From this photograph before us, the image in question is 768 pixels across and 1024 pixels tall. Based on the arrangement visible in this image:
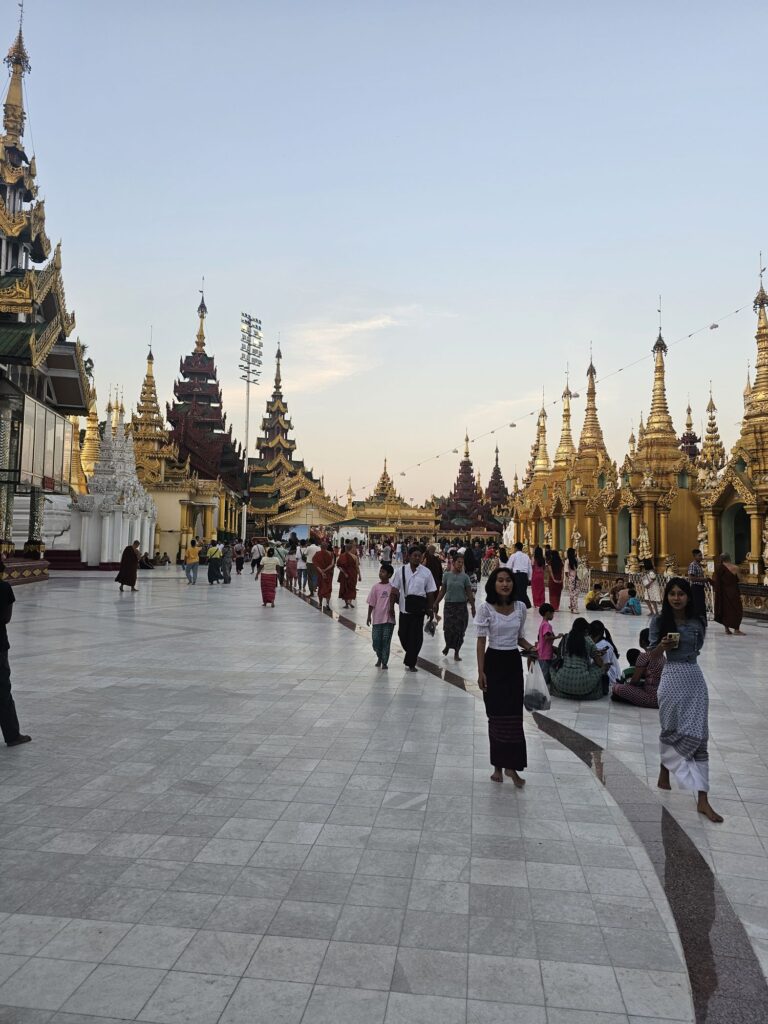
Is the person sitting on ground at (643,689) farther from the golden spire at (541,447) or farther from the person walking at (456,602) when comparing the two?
the golden spire at (541,447)

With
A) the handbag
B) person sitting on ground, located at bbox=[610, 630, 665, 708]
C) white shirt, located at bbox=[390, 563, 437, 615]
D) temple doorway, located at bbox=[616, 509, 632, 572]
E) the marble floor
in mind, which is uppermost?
temple doorway, located at bbox=[616, 509, 632, 572]

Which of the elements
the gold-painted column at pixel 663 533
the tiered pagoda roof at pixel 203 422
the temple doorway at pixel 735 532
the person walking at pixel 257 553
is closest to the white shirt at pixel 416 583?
the temple doorway at pixel 735 532

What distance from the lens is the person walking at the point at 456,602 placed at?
10.3 meters

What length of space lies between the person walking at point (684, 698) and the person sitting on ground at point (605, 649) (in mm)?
3135

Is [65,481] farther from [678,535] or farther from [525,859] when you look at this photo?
[525,859]

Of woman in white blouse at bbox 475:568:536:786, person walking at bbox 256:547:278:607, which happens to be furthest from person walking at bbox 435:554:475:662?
person walking at bbox 256:547:278:607

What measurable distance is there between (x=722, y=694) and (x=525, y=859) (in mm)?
5189

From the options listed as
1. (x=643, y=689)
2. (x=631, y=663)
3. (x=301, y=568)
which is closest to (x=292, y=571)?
(x=301, y=568)

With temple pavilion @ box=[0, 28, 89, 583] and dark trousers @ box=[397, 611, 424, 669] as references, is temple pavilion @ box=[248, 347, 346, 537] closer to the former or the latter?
temple pavilion @ box=[0, 28, 89, 583]

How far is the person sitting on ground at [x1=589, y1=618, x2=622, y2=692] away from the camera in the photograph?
315 inches

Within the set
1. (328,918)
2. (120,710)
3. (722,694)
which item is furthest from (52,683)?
(722,694)

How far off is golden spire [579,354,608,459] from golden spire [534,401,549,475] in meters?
7.13

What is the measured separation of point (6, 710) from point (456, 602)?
6.09 metres

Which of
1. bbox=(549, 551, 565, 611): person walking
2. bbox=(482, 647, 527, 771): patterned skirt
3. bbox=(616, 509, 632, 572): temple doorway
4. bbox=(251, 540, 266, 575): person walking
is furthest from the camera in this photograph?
bbox=(251, 540, 266, 575): person walking
